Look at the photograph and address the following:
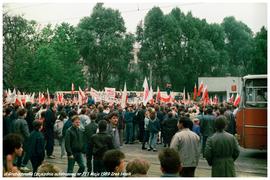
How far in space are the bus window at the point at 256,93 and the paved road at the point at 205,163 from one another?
5.70 ft

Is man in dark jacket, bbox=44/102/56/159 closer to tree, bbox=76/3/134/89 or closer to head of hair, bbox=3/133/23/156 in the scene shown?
head of hair, bbox=3/133/23/156

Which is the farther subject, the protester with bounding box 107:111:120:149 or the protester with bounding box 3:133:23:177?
the protester with bounding box 107:111:120:149

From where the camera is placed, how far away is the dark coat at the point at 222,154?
26.2 ft

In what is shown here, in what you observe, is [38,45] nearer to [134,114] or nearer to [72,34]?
[72,34]

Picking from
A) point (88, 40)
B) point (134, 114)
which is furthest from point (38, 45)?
point (134, 114)

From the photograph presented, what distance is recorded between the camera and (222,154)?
805cm

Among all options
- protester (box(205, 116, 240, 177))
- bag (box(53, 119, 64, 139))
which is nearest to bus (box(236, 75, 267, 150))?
bag (box(53, 119, 64, 139))

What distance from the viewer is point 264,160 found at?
48.5 ft

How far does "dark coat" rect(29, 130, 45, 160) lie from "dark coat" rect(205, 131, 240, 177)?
404 centimetres

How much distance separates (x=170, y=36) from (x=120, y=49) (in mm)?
6267

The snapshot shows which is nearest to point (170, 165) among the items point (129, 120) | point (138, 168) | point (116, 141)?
point (138, 168)

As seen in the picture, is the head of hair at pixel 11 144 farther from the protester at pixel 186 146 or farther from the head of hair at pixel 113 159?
the protester at pixel 186 146

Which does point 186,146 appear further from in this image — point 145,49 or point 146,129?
point 145,49

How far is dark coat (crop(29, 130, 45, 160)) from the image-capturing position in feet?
34.4
